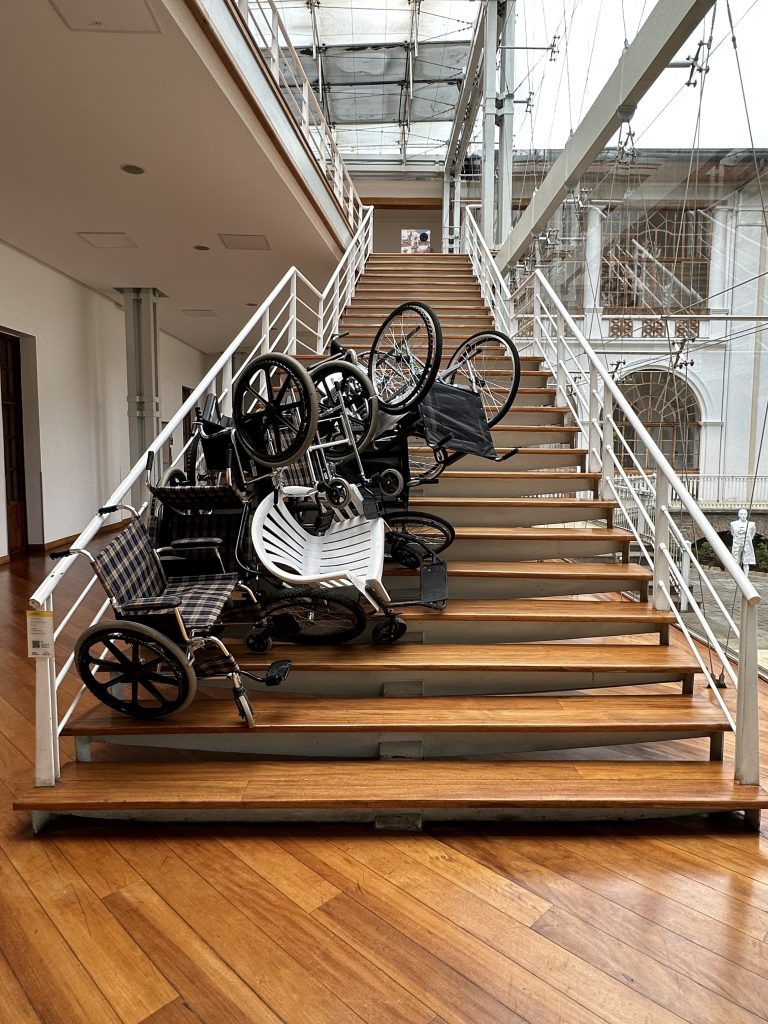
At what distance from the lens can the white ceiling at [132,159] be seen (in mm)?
3391

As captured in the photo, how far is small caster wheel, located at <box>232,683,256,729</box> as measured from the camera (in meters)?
2.28

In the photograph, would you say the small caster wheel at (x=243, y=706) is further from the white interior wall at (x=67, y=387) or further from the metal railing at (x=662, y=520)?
the white interior wall at (x=67, y=387)

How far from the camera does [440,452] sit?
3455mm

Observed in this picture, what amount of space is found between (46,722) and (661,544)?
2.54 meters

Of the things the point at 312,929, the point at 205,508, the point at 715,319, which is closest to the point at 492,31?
the point at 715,319

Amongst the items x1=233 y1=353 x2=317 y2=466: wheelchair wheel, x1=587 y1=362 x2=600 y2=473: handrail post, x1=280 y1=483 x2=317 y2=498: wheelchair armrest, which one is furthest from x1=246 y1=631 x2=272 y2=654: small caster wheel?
x1=587 y1=362 x2=600 y2=473: handrail post

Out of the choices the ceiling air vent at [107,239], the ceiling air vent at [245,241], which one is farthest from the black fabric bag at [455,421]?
the ceiling air vent at [107,239]

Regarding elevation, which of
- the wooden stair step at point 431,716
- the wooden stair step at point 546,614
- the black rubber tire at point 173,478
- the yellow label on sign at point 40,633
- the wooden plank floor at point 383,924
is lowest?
the wooden plank floor at point 383,924

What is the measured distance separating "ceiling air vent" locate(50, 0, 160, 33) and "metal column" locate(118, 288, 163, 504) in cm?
552

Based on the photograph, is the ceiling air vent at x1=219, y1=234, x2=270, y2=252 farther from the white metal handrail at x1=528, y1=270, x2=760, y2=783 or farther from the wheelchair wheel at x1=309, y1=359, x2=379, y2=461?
the wheelchair wheel at x1=309, y1=359, x2=379, y2=461

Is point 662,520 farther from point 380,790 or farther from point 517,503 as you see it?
point 380,790

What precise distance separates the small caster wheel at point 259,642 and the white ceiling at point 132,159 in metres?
3.03

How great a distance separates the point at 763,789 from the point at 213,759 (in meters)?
1.94

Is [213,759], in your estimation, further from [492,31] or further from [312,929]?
[492,31]
